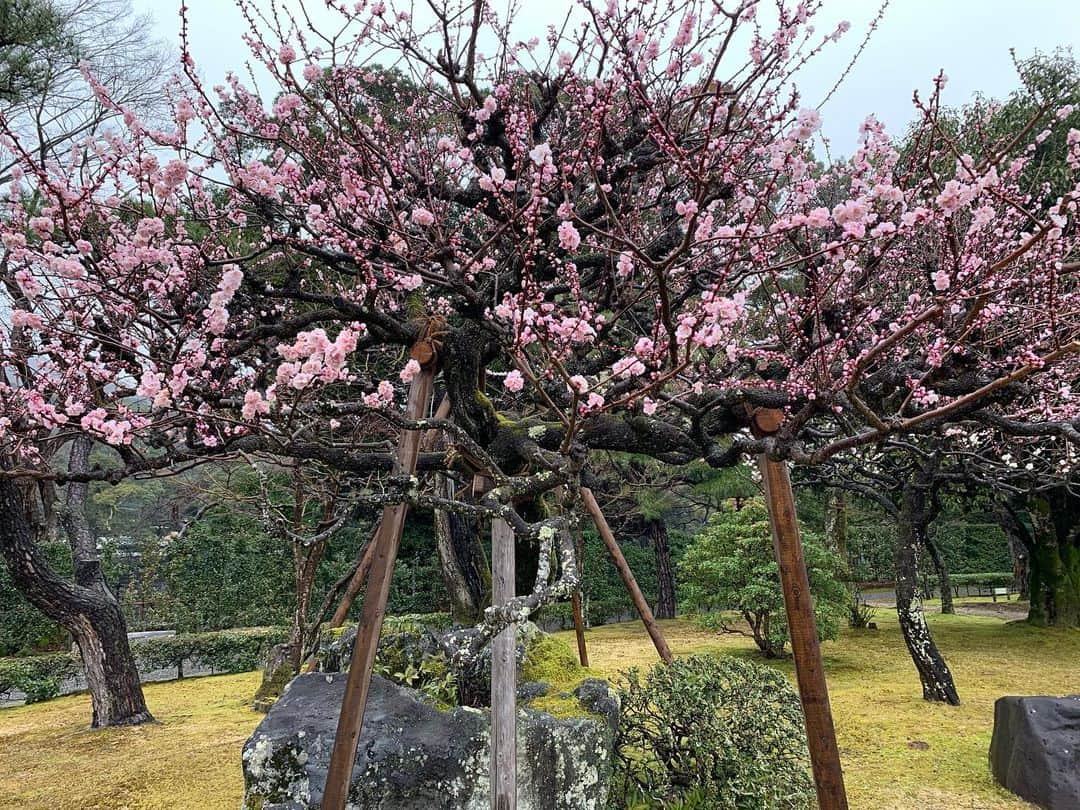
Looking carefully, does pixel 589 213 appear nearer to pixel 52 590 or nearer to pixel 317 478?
pixel 317 478

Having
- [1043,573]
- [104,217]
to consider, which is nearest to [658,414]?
[104,217]

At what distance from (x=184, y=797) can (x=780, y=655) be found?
7.42m

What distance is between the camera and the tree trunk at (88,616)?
655 cm

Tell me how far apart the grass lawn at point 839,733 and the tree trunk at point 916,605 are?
206 mm

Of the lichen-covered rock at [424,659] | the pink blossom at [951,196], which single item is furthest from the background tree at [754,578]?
the pink blossom at [951,196]

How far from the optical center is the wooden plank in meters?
3.12

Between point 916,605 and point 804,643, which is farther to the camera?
point 916,605

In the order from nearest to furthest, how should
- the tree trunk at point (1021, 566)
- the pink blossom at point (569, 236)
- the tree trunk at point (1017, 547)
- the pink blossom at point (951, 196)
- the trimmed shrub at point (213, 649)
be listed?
1. the pink blossom at point (951, 196)
2. the pink blossom at point (569, 236)
3. the trimmed shrub at point (213, 649)
4. the tree trunk at point (1017, 547)
5. the tree trunk at point (1021, 566)

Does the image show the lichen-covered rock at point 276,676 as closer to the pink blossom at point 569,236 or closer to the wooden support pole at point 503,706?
the wooden support pole at point 503,706

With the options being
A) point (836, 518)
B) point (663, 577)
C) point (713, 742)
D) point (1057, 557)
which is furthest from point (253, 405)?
point (663, 577)

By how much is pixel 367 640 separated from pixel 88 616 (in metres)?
5.66

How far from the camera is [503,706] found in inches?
129

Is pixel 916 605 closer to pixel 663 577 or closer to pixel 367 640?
pixel 367 640

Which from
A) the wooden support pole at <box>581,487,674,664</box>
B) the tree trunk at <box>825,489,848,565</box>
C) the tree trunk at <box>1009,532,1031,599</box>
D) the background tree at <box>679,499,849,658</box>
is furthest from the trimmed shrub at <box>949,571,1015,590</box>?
the wooden support pole at <box>581,487,674,664</box>
